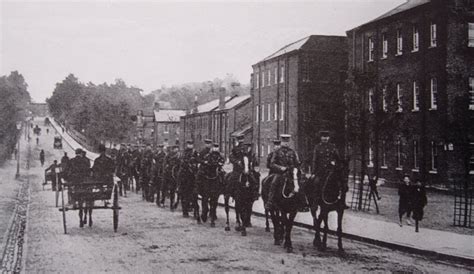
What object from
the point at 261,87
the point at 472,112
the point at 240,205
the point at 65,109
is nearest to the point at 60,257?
the point at 240,205

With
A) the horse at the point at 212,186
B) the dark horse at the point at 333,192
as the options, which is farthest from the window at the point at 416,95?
the dark horse at the point at 333,192

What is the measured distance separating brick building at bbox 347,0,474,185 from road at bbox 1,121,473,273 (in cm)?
1137

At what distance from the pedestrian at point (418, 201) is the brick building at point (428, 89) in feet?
25.7

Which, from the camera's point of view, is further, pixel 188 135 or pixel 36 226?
pixel 188 135

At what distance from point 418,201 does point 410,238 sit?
192 cm

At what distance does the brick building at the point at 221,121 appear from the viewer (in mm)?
54844

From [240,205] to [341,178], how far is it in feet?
9.53

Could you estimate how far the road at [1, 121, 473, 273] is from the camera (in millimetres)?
8469

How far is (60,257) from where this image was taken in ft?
30.3

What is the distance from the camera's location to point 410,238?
1131 cm

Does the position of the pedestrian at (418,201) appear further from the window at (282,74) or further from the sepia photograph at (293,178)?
the window at (282,74)

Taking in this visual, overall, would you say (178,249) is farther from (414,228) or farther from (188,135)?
(188,135)

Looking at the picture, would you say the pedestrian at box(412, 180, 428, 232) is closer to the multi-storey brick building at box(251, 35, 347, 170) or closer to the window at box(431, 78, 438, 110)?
the window at box(431, 78, 438, 110)

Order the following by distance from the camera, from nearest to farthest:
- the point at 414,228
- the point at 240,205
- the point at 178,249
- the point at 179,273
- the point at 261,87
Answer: the point at 179,273
the point at 178,249
the point at 240,205
the point at 414,228
the point at 261,87
